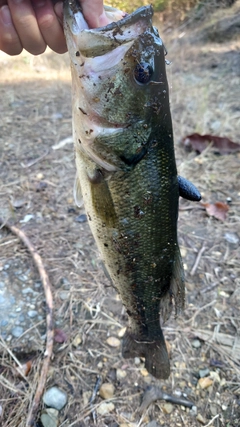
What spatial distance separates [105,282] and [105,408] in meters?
0.85

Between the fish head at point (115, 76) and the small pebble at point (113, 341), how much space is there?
4.15ft

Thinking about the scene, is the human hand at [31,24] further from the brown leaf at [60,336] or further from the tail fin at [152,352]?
the brown leaf at [60,336]

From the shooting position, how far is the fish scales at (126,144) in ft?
4.53

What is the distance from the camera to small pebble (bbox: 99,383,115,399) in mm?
2051

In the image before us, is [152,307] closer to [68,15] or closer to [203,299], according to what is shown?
[203,299]

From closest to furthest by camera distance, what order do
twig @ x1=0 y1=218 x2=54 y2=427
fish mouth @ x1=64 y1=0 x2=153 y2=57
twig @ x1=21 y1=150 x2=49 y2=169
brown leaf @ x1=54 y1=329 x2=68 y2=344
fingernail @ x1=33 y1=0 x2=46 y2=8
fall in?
fish mouth @ x1=64 y1=0 x2=153 y2=57
fingernail @ x1=33 y1=0 x2=46 y2=8
twig @ x1=0 y1=218 x2=54 y2=427
brown leaf @ x1=54 y1=329 x2=68 y2=344
twig @ x1=21 y1=150 x2=49 y2=169

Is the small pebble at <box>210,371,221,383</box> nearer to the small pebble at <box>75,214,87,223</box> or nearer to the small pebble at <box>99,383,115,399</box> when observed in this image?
the small pebble at <box>99,383,115,399</box>

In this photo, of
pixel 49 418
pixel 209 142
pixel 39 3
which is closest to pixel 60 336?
pixel 49 418

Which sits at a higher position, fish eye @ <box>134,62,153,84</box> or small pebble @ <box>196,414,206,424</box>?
fish eye @ <box>134,62,153,84</box>

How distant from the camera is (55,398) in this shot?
1999 mm

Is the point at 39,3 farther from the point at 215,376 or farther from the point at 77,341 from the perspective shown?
the point at 215,376

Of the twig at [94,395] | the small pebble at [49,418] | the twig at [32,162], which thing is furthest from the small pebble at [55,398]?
the twig at [32,162]

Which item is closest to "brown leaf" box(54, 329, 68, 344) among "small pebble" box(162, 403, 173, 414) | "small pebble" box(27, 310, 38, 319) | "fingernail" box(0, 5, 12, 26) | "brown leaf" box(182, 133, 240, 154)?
"small pebble" box(27, 310, 38, 319)

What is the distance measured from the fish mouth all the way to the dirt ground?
1.64m
